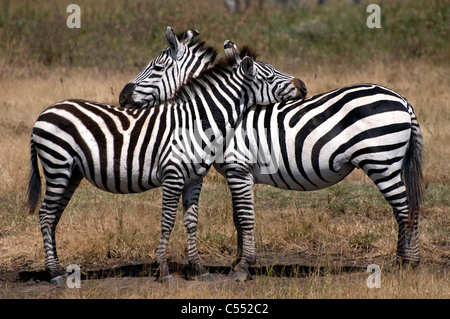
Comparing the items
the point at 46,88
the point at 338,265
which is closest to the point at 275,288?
the point at 338,265

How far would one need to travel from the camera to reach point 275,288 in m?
5.98

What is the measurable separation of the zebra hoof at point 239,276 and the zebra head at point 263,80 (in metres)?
1.77

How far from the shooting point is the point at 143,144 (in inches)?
246

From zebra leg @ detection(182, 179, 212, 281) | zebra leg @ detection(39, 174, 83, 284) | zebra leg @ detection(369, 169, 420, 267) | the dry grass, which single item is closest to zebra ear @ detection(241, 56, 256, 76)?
zebra leg @ detection(182, 179, 212, 281)

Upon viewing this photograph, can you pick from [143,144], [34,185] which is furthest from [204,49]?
[34,185]

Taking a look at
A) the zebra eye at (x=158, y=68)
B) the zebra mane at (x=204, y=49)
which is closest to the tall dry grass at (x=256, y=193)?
the zebra eye at (x=158, y=68)

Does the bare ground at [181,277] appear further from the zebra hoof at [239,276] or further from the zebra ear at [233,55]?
the zebra ear at [233,55]

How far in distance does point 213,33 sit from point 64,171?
558 inches

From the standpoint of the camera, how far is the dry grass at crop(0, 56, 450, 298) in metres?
5.80

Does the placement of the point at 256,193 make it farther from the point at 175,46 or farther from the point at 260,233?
the point at 175,46

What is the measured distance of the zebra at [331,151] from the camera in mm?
6195

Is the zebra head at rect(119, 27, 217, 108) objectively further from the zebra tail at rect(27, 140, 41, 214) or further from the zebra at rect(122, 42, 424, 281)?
the zebra tail at rect(27, 140, 41, 214)

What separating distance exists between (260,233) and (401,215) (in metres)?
1.95

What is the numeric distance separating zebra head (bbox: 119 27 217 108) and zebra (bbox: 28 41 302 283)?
30.7 inches
